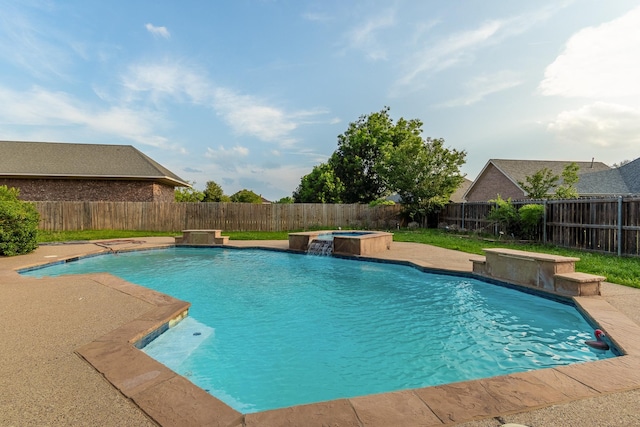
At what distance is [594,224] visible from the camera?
9.73 metres

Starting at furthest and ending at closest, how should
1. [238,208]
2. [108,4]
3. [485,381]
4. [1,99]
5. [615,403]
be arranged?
[238,208] → [1,99] → [108,4] → [485,381] → [615,403]

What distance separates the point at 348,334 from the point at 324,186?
23.9 metres

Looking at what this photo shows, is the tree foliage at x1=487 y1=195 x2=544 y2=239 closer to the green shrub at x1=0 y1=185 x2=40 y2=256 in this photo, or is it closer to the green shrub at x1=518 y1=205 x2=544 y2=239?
the green shrub at x1=518 y1=205 x2=544 y2=239

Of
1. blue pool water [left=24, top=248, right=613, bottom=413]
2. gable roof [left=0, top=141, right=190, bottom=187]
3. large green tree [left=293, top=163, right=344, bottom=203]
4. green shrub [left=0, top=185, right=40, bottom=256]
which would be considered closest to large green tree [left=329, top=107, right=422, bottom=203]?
large green tree [left=293, top=163, right=344, bottom=203]

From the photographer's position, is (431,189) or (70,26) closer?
(70,26)

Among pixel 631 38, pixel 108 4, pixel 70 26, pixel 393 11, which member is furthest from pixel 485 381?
pixel 70 26

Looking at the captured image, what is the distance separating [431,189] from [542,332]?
49.7ft

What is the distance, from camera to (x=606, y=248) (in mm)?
9359

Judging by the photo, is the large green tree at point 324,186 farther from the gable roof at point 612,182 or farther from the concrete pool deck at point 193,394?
the concrete pool deck at point 193,394

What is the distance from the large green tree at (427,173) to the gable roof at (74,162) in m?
13.7

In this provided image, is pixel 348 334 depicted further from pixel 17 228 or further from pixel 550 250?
pixel 17 228

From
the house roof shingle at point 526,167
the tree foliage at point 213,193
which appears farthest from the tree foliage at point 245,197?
the house roof shingle at point 526,167

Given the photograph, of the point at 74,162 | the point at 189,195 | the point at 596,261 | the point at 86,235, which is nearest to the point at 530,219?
the point at 596,261

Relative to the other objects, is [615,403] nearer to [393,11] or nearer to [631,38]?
[631,38]
